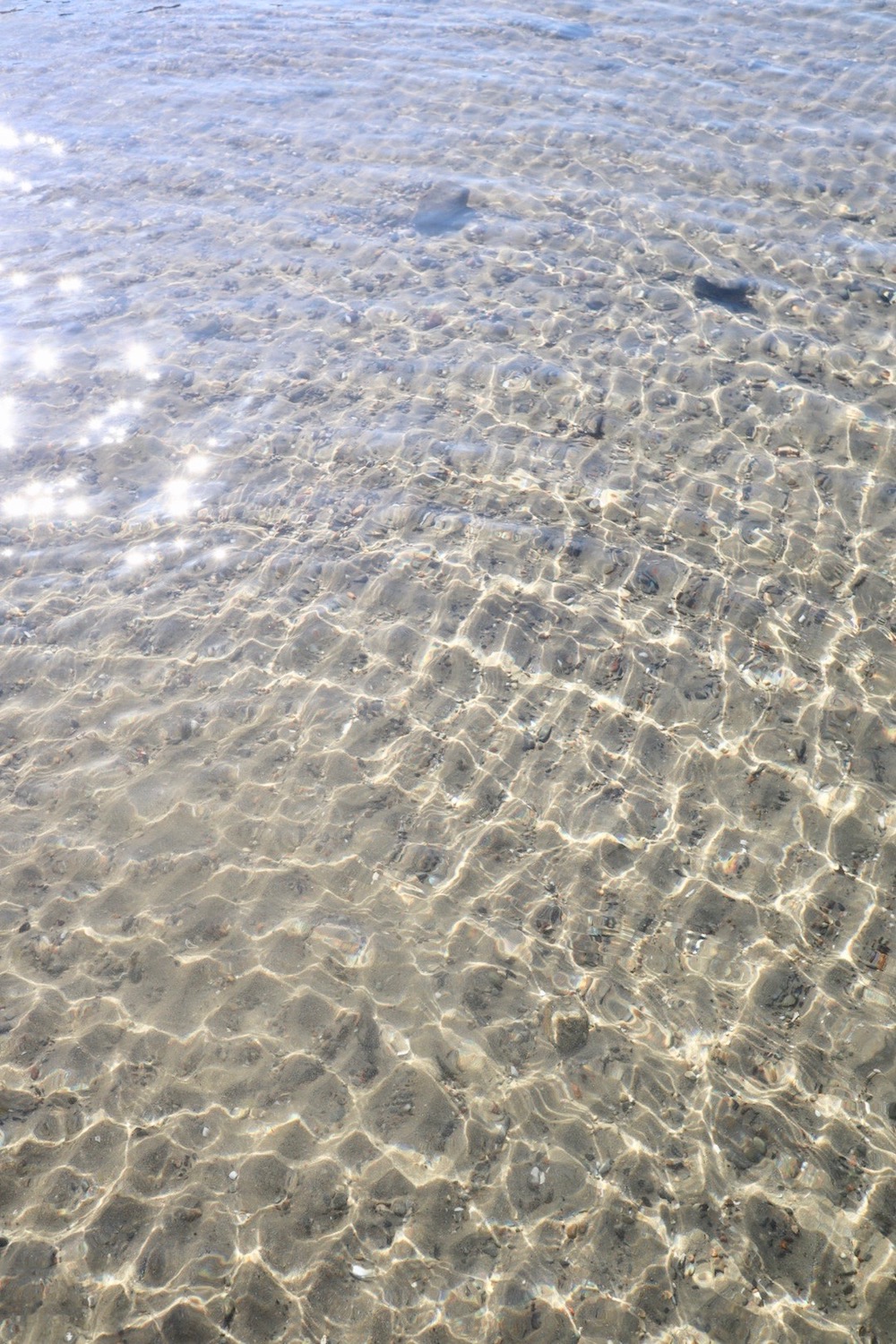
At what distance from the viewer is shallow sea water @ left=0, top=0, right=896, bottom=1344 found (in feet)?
14.0

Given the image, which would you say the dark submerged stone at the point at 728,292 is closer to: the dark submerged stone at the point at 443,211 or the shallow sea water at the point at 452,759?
the shallow sea water at the point at 452,759

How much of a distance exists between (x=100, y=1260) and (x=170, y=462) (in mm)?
6538

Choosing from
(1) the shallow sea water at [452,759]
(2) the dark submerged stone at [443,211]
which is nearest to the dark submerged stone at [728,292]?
(1) the shallow sea water at [452,759]

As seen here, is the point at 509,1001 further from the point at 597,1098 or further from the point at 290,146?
the point at 290,146

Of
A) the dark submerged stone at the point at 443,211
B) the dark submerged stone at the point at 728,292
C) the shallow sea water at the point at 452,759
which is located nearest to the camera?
the shallow sea water at the point at 452,759

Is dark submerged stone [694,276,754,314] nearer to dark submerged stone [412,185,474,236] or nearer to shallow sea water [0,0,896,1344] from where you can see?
shallow sea water [0,0,896,1344]

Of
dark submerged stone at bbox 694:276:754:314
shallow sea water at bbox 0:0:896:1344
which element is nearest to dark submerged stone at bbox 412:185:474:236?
shallow sea water at bbox 0:0:896:1344

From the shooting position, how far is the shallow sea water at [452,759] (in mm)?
4281

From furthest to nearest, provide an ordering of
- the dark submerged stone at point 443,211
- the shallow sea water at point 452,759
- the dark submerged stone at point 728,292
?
the dark submerged stone at point 443,211 → the dark submerged stone at point 728,292 → the shallow sea water at point 452,759

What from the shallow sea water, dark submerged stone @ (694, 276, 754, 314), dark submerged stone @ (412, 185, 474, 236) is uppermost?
dark submerged stone @ (412, 185, 474, 236)

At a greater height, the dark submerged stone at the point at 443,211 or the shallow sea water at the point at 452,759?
the dark submerged stone at the point at 443,211

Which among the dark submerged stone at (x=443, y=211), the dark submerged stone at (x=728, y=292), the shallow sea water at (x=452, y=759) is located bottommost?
the shallow sea water at (x=452, y=759)

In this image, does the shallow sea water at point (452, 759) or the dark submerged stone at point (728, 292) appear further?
the dark submerged stone at point (728, 292)

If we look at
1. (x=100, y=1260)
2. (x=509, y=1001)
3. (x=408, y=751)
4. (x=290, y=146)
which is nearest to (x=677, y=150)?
(x=290, y=146)
